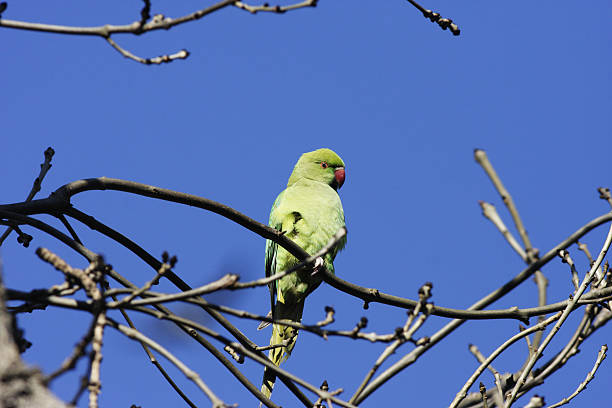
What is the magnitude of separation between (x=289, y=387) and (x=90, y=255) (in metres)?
1.11

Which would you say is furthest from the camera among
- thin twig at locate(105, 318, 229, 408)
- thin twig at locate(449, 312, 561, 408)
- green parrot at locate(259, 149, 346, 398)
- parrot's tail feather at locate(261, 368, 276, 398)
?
green parrot at locate(259, 149, 346, 398)

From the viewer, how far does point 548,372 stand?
9.44 ft

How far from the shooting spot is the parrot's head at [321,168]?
19.4ft

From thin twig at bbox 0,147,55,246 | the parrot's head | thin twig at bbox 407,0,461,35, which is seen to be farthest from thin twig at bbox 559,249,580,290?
the parrot's head

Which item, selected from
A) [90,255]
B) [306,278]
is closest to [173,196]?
[90,255]

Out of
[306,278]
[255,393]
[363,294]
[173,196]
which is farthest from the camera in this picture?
[306,278]

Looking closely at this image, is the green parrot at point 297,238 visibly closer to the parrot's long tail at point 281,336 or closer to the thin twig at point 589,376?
the parrot's long tail at point 281,336

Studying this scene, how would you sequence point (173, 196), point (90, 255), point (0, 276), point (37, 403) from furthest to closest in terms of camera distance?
point (173, 196)
point (90, 255)
point (0, 276)
point (37, 403)

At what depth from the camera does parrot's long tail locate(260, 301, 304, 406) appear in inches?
141

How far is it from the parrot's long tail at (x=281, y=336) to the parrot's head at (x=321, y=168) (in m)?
1.44

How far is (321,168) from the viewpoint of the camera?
5969mm

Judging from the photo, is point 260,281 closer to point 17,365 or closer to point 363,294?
point 17,365

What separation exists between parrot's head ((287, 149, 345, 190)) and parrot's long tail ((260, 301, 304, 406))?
56.6 inches

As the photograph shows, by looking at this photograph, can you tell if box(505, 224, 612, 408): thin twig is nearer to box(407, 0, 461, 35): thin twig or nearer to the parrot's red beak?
box(407, 0, 461, 35): thin twig
